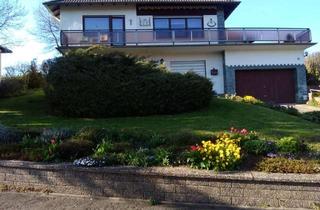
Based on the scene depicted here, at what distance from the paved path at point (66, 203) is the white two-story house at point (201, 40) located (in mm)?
21932

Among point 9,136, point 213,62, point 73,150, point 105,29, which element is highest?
point 105,29

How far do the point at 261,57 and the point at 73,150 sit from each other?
23621 millimetres

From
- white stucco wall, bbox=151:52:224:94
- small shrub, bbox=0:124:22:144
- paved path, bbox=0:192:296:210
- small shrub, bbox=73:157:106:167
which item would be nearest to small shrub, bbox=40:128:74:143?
small shrub, bbox=0:124:22:144

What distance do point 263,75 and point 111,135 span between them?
22.5 m

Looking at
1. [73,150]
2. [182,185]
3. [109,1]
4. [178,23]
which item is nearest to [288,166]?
[182,185]

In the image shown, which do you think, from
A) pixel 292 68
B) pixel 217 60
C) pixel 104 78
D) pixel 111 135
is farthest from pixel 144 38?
pixel 111 135

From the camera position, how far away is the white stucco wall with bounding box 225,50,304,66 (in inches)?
1188

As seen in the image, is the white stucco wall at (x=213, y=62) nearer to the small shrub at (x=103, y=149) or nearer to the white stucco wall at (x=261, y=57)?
the white stucco wall at (x=261, y=57)

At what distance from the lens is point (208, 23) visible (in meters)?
31.5

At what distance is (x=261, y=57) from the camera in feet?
99.1

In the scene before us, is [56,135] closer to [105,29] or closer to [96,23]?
[105,29]

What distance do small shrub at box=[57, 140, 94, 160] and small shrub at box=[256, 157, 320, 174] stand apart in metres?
3.13

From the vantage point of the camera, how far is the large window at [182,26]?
2953 cm

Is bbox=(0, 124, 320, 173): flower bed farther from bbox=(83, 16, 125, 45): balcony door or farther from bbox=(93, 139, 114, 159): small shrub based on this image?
bbox=(83, 16, 125, 45): balcony door
